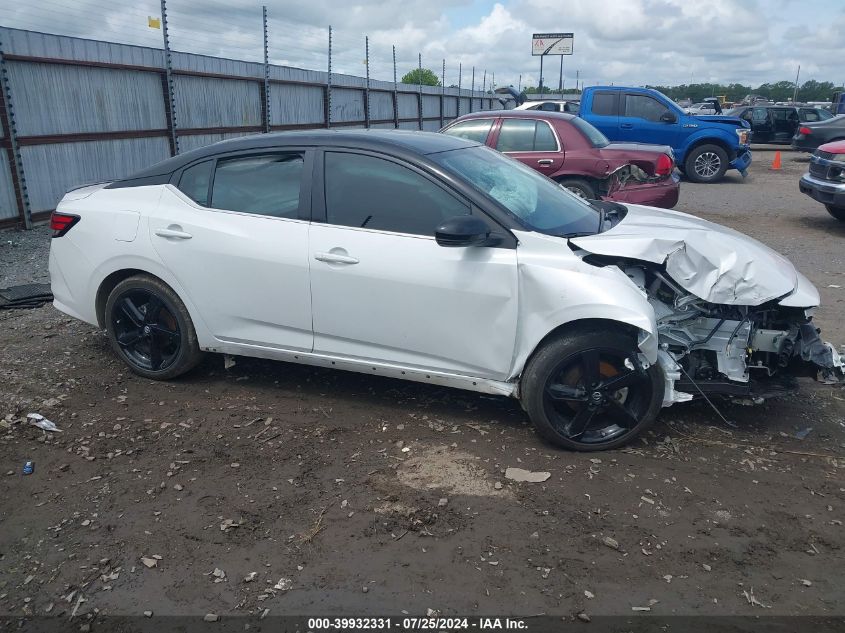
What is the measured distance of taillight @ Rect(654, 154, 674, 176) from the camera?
9.59m

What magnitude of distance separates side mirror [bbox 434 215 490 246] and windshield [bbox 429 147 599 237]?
301 mm

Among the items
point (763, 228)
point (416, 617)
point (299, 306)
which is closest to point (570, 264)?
point (299, 306)

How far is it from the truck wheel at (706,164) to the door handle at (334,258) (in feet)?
46.5

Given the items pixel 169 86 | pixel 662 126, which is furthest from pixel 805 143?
pixel 169 86

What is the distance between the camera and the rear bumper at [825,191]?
10.0m

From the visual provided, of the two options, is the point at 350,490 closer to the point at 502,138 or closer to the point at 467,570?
the point at 467,570

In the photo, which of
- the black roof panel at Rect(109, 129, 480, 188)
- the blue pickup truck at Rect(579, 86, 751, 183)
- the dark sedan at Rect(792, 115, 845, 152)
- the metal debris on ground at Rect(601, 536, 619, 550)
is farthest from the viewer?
the dark sedan at Rect(792, 115, 845, 152)

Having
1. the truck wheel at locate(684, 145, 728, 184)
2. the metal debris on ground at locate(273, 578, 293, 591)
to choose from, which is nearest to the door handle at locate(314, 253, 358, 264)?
the metal debris on ground at locate(273, 578, 293, 591)

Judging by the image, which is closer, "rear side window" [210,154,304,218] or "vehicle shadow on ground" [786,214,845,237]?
"rear side window" [210,154,304,218]

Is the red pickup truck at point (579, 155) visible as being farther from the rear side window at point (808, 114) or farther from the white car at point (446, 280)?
the rear side window at point (808, 114)

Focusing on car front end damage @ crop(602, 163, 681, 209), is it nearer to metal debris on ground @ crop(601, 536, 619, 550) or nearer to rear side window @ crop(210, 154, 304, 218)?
rear side window @ crop(210, 154, 304, 218)

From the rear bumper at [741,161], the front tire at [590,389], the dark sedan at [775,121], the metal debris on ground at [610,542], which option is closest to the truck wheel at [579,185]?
the front tire at [590,389]

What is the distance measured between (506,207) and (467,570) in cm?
198

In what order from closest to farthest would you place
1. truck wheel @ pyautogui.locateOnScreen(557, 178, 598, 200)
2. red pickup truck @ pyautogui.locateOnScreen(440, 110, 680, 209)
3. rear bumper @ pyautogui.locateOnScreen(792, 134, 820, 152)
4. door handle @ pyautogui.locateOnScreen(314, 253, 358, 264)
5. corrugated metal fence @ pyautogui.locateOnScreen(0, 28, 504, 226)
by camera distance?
door handle @ pyautogui.locateOnScreen(314, 253, 358, 264), corrugated metal fence @ pyautogui.locateOnScreen(0, 28, 504, 226), red pickup truck @ pyautogui.locateOnScreen(440, 110, 680, 209), truck wheel @ pyautogui.locateOnScreen(557, 178, 598, 200), rear bumper @ pyautogui.locateOnScreen(792, 134, 820, 152)
